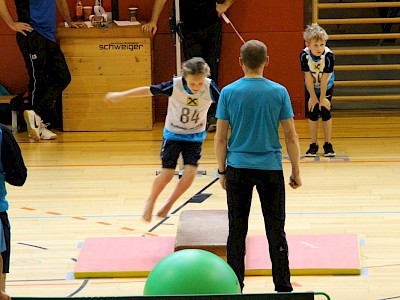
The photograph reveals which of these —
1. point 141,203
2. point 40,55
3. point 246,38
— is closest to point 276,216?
point 141,203

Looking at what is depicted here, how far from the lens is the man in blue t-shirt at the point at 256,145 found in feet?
17.8

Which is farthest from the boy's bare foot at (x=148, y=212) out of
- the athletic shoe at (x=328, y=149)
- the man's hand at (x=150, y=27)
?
the man's hand at (x=150, y=27)

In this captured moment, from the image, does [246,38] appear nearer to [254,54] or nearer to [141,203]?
[141,203]

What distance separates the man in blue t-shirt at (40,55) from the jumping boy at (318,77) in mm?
3219

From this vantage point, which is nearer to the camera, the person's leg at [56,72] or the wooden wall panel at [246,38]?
the person's leg at [56,72]

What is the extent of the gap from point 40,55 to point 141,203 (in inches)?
140

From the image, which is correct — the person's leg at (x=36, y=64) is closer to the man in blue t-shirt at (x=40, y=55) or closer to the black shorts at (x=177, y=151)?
the man in blue t-shirt at (x=40, y=55)

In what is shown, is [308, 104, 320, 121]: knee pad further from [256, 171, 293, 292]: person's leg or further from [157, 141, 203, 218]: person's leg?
[256, 171, 293, 292]: person's leg

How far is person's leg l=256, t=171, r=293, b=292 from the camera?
18.0ft

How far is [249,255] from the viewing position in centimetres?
676

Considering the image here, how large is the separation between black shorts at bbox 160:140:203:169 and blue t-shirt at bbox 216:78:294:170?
1.60 m

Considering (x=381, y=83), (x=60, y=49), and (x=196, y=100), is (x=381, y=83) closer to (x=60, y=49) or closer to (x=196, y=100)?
(x=60, y=49)

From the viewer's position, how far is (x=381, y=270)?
646cm

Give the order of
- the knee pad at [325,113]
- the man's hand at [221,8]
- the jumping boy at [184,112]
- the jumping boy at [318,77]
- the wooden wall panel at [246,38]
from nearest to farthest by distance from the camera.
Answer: the jumping boy at [184,112], the jumping boy at [318,77], the knee pad at [325,113], the man's hand at [221,8], the wooden wall panel at [246,38]
